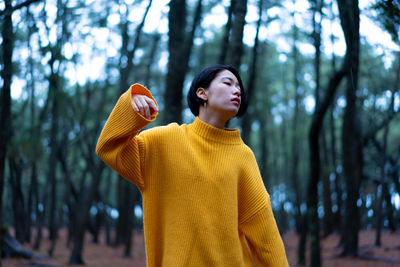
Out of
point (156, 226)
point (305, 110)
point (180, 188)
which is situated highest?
point (305, 110)

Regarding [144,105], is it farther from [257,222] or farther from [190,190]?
[257,222]

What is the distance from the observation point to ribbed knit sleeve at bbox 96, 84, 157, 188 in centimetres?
200

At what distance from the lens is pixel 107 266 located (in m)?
11.6

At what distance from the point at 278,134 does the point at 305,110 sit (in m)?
4.47

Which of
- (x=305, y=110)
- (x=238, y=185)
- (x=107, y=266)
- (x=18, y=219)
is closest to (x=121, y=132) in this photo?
(x=238, y=185)

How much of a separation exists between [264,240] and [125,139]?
973 mm

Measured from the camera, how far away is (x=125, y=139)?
2061 millimetres

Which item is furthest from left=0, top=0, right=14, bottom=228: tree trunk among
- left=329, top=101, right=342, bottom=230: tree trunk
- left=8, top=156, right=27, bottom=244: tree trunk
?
left=329, top=101, right=342, bottom=230: tree trunk

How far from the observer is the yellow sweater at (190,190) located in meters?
2.11

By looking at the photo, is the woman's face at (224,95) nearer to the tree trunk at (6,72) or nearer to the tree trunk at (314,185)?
the tree trunk at (6,72)

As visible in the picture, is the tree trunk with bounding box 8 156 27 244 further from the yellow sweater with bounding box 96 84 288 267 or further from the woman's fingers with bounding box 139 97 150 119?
the woman's fingers with bounding box 139 97 150 119

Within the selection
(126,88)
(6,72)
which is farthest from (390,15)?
(126,88)

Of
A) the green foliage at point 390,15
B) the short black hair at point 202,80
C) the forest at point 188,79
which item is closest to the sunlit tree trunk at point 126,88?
the forest at point 188,79

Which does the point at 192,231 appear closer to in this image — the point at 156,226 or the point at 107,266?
the point at 156,226
